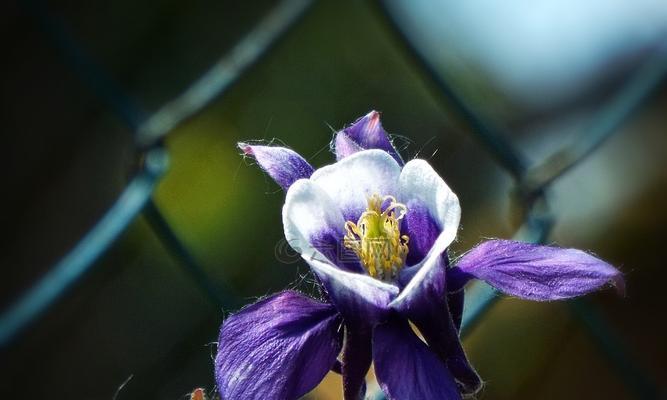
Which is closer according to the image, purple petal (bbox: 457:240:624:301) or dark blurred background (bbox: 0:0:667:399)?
purple petal (bbox: 457:240:624:301)

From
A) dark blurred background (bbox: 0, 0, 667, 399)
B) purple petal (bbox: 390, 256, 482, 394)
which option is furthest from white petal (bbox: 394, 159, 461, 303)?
dark blurred background (bbox: 0, 0, 667, 399)

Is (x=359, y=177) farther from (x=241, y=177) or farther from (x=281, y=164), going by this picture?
(x=241, y=177)

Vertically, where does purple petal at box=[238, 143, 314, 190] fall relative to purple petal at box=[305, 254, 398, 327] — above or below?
above

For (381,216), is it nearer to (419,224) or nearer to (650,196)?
(419,224)

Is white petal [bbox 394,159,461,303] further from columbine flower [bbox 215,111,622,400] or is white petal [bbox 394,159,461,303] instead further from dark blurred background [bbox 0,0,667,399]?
dark blurred background [bbox 0,0,667,399]

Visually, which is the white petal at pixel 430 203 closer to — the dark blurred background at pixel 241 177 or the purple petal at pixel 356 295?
the purple petal at pixel 356 295

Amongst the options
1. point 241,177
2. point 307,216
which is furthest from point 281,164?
point 241,177

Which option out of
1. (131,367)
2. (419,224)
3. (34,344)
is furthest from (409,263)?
(34,344)

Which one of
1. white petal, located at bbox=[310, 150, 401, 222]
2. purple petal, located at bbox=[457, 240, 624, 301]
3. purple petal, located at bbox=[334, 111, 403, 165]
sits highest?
purple petal, located at bbox=[334, 111, 403, 165]

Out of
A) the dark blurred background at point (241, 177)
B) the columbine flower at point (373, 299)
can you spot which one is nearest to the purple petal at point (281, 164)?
the columbine flower at point (373, 299)
